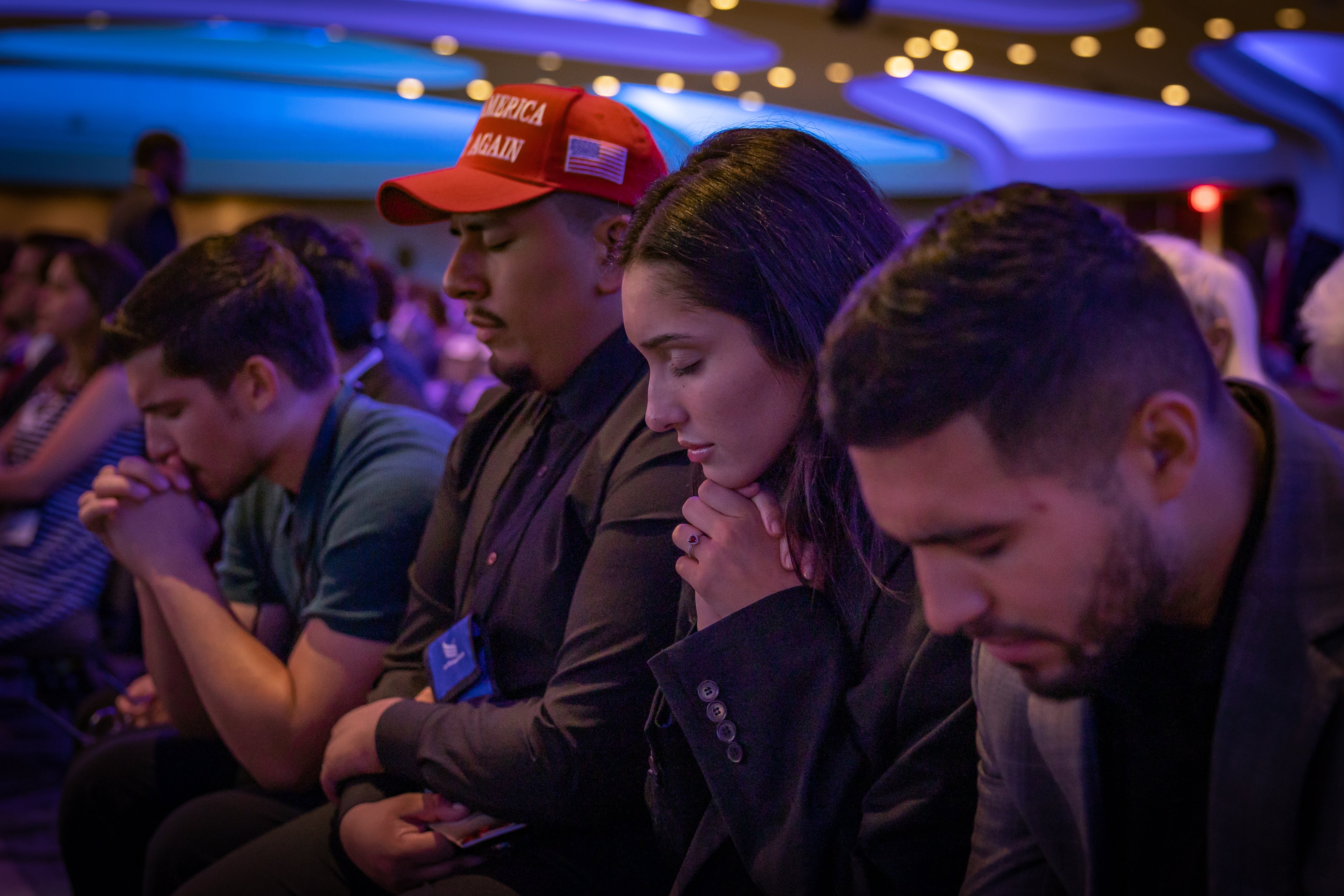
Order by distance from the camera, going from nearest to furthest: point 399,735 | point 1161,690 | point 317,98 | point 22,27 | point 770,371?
point 1161,690
point 770,371
point 399,735
point 22,27
point 317,98

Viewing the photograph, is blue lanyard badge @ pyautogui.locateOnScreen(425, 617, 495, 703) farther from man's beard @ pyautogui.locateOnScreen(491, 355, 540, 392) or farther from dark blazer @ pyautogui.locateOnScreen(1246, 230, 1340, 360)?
dark blazer @ pyautogui.locateOnScreen(1246, 230, 1340, 360)

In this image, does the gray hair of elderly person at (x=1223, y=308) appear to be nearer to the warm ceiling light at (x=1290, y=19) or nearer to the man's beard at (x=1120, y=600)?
the man's beard at (x=1120, y=600)

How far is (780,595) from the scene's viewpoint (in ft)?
3.73

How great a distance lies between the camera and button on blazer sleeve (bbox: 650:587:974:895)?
1.08 meters

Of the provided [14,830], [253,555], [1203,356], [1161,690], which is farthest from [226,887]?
[14,830]

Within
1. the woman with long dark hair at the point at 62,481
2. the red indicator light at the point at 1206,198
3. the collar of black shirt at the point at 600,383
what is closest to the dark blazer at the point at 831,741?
the collar of black shirt at the point at 600,383

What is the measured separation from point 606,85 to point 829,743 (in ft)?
34.6

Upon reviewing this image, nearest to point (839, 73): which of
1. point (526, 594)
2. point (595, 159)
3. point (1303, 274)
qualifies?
point (1303, 274)

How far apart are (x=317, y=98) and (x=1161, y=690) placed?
536 inches

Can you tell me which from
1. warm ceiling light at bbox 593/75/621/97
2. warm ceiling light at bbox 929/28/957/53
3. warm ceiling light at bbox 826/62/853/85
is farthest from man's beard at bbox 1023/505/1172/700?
warm ceiling light at bbox 593/75/621/97

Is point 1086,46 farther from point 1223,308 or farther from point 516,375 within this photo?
point 516,375

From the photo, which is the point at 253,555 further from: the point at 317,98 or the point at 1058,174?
the point at 1058,174

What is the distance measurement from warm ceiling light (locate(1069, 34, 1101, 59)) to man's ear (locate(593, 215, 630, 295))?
8.67 m

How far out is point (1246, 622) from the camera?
0.81m
